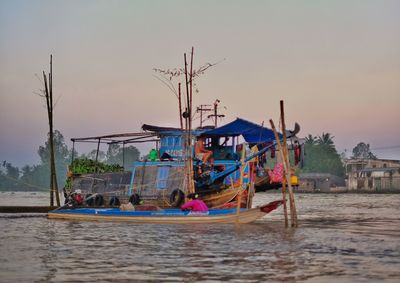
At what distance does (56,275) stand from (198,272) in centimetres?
281

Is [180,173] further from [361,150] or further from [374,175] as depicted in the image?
[361,150]

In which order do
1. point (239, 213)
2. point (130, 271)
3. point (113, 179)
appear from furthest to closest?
1. point (113, 179)
2. point (239, 213)
3. point (130, 271)

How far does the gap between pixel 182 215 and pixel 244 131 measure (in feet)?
20.5

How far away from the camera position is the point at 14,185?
191500 mm

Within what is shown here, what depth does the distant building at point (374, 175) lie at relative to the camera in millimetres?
90562

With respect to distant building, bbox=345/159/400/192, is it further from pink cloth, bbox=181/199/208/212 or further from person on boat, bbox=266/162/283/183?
pink cloth, bbox=181/199/208/212

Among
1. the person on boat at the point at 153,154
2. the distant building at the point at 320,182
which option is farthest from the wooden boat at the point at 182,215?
the distant building at the point at 320,182

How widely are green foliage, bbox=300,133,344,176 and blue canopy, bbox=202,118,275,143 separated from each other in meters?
80.0

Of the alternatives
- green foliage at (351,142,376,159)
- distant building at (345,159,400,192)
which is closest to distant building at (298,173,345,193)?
distant building at (345,159,400,192)

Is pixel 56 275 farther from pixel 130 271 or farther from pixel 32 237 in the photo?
pixel 32 237

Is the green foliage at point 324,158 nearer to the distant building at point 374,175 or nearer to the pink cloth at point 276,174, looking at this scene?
the distant building at point 374,175

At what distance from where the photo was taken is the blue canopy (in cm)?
2820

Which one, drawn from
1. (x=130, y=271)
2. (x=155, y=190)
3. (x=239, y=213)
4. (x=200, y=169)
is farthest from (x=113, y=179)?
(x=130, y=271)

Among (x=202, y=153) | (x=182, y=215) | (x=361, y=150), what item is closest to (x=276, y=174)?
(x=202, y=153)
